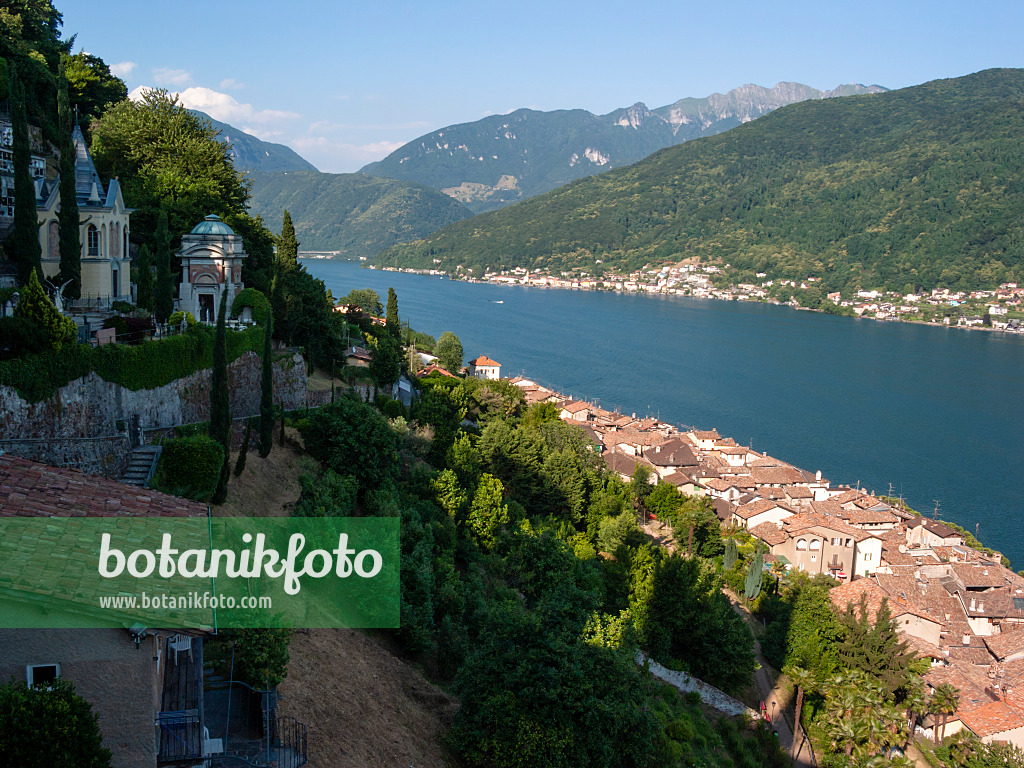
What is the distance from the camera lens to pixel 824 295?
495 feet

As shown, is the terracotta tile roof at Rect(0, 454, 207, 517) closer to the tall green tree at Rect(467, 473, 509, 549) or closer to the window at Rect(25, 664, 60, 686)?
the window at Rect(25, 664, 60, 686)

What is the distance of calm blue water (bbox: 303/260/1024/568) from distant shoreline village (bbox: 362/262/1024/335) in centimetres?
844

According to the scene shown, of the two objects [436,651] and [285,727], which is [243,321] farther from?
[285,727]

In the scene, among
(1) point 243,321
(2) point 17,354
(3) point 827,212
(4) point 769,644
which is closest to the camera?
(2) point 17,354

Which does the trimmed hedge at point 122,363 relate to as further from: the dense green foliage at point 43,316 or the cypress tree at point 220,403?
the cypress tree at point 220,403

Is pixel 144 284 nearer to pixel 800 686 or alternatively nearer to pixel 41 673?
pixel 41 673

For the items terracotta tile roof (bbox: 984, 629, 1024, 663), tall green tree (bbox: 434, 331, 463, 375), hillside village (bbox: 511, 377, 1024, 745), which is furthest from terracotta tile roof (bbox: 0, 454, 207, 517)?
tall green tree (bbox: 434, 331, 463, 375)

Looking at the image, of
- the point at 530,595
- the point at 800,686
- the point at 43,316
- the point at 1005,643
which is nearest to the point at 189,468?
the point at 43,316

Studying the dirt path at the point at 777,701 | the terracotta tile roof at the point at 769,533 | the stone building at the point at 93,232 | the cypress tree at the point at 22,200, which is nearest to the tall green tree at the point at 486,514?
the dirt path at the point at 777,701

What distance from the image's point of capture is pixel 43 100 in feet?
78.7

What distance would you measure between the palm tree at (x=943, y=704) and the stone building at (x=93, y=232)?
27454mm

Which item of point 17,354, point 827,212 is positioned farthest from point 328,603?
point 827,212

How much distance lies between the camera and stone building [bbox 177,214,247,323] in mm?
23625

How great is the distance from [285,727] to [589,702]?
4631 millimetres
